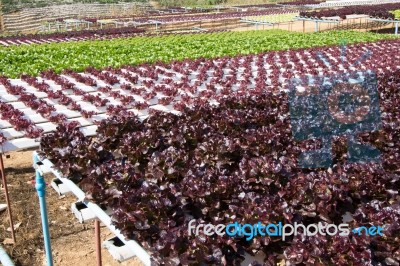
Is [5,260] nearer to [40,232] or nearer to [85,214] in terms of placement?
[85,214]

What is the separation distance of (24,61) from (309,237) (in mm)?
13449

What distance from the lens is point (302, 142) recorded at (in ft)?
18.8

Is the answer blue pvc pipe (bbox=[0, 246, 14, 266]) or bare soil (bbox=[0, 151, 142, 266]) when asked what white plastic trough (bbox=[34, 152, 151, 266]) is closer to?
blue pvc pipe (bbox=[0, 246, 14, 266])

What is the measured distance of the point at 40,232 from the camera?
241 inches

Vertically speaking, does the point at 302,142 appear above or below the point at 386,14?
below

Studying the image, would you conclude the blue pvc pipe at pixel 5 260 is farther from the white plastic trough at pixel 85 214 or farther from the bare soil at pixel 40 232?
the bare soil at pixel 40 232

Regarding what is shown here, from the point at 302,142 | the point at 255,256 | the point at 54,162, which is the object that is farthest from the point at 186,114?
the point at 255,256

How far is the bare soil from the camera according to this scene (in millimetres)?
5625

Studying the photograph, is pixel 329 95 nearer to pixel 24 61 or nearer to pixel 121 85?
pixel 121 85

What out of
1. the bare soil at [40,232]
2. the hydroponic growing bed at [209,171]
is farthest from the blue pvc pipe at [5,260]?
the bare soil at [40,232]

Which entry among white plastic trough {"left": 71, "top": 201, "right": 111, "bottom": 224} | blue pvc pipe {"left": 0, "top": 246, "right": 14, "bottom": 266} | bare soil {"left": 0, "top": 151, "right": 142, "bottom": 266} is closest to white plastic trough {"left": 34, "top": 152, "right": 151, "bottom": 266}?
white plastic trough {"left": 71, "top": 201, "right": 111, "bottom": 224}

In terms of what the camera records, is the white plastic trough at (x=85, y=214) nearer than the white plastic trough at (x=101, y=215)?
No

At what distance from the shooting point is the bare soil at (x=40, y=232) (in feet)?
18.5

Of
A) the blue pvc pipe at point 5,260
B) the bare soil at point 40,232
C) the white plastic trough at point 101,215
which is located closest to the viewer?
the white plastic trough at point 101,215
